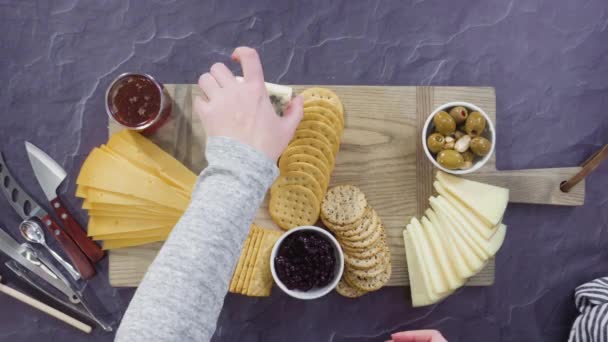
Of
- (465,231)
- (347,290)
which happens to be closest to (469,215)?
(465,231)

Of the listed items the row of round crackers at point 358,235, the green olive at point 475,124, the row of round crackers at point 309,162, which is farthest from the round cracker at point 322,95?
the green olive at point 475,124

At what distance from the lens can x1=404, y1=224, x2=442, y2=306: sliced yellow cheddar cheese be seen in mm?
1285

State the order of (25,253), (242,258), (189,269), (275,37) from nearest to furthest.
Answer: (189,269) < (242,258) < (25,253) < (275,37)

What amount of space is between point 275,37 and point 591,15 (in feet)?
3.30

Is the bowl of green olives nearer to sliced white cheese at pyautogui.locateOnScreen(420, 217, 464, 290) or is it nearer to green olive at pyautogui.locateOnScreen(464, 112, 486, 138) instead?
green olive at pyautogui.locateOnScreen(464, 112, 486, 138)

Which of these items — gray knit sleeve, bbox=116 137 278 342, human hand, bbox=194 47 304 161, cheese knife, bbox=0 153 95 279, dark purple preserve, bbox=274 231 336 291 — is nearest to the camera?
gray knit sleeve, bbox=116 137 278 342

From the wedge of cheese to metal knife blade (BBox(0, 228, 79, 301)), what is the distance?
955 millimetres

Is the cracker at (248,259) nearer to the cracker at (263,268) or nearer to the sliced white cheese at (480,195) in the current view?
the cracker at (263,268)

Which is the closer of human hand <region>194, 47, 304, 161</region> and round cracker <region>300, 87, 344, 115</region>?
human hand <region>194, 47, 304, 161</region>

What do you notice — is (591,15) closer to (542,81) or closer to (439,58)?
(542,81)

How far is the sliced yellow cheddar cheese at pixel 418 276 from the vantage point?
129cm

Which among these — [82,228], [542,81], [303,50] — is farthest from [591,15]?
[82,228]

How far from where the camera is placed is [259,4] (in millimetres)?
1499

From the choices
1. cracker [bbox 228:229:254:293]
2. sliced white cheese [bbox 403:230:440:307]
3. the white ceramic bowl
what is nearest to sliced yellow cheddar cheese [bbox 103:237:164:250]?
cracker [bbox 228:229:254:293]
